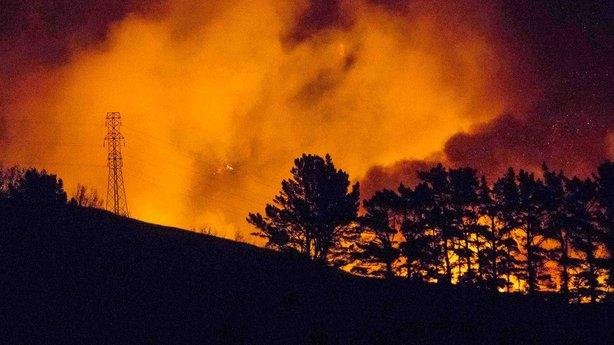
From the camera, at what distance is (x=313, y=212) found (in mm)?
50219

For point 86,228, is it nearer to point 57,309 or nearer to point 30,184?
point 57,309

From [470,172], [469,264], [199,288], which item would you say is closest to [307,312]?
[199,288]

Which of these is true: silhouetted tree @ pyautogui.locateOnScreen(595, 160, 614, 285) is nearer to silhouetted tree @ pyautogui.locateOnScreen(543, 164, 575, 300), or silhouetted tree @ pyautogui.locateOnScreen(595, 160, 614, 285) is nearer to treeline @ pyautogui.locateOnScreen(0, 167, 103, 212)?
silhouetted tree @ pyautogui.locateOnScreen(543, 164, 575, 300)

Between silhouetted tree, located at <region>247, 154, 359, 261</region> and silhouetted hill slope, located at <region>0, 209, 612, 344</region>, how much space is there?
21.5 ft

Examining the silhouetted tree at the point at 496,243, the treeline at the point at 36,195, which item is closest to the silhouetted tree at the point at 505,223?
the silhouetted tree at the point at 496,243

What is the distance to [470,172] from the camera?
49344 millimetres

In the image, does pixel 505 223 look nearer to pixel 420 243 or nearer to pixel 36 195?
pixel 420 243

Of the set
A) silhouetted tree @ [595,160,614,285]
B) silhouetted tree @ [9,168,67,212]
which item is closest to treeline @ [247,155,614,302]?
Result: silhouetted tree @ [595,160,614,285]

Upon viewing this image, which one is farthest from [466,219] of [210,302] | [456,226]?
[210,302]

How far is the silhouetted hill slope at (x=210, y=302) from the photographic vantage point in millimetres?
23828

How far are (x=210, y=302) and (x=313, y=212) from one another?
22822mm

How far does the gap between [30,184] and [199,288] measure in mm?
42891

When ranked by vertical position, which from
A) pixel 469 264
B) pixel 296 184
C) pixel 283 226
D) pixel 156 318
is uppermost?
pixel 296 184

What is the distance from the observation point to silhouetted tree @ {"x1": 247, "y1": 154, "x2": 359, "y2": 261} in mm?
49688
